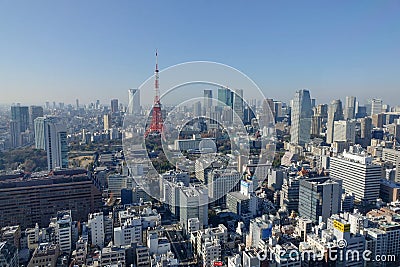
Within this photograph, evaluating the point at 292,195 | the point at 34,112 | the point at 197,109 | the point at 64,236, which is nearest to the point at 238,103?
the point at 197,109

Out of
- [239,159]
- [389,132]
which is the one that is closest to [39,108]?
[239,159]

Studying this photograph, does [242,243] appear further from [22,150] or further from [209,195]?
[22,150]

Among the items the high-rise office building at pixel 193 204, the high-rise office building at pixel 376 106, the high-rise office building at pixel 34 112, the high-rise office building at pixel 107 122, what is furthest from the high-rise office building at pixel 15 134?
the high-rise office building at pixel 376 106

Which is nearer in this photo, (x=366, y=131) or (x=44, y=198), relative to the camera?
(x=44, y=198)

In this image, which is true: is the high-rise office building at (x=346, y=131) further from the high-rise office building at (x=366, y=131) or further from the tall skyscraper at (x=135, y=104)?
the tall skyscraper at (x=135, y=104)

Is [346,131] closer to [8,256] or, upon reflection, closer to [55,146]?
[55,146]

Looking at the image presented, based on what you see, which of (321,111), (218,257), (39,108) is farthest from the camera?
(321,111)
